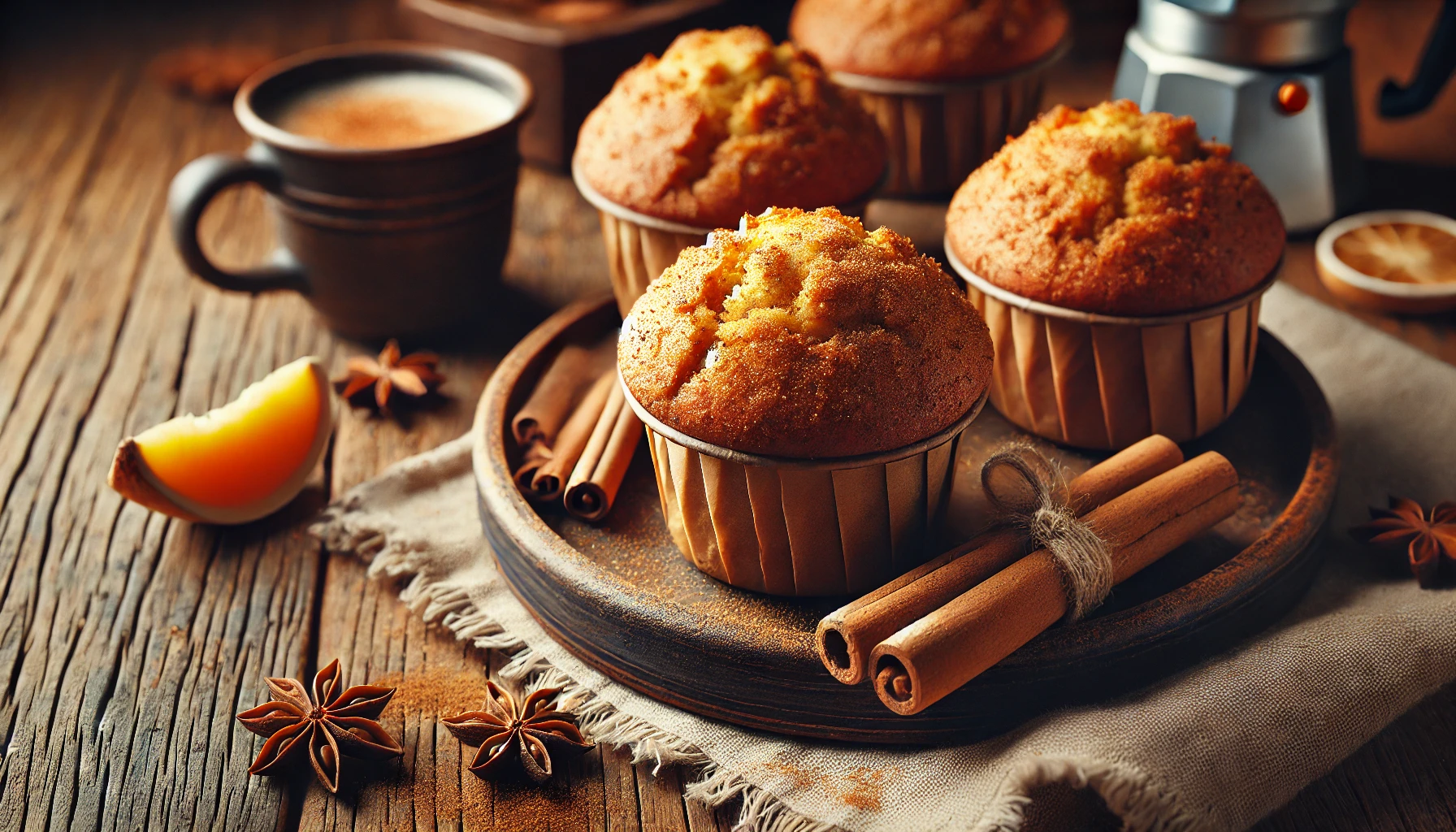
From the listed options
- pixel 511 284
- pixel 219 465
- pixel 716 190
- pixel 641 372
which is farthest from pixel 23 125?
pixel 641 372

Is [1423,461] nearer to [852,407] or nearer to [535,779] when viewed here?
[852,407]

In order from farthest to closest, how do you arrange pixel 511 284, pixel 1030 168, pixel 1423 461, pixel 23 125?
pixel 23 125
pixel 511 284
pixel 1423 461
pixel 1030 168

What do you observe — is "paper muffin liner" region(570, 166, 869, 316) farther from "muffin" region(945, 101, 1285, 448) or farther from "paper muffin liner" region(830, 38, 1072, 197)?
"paper muffin liner" region(830, 38, 1072, 197)

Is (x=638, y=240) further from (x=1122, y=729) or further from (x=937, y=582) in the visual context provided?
(x=1122, y=729)

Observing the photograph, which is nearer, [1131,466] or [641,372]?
[641,372]

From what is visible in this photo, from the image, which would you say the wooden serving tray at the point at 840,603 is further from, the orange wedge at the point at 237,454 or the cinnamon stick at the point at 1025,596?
the orange wedge at the point at 237,454

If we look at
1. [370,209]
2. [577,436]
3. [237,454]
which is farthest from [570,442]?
[370,209]

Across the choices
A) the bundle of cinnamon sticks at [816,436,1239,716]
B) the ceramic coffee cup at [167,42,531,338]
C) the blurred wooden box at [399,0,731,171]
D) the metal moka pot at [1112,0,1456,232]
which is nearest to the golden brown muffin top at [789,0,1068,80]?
the metal moka pot at [1112,0,1456,232]
